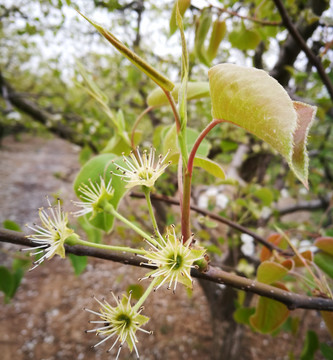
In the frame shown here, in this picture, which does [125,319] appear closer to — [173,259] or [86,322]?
[173,259]

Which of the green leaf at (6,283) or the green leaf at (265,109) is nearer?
the green leaf at (265,109)

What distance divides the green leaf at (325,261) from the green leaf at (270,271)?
0.24 metres

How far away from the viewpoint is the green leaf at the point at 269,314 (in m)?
0.62

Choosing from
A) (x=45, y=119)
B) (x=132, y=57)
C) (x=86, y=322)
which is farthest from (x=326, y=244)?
(x=86, y=322)

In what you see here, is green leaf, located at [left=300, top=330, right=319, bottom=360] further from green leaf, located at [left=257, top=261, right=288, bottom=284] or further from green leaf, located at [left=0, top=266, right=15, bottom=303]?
green leaf, located at [left=0, top=266, right=15, bottom=303]

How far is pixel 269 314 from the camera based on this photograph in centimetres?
64

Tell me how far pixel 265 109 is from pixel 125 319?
13.7 inches

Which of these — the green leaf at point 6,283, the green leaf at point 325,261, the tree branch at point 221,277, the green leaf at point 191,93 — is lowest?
the green leaf at point 6,283

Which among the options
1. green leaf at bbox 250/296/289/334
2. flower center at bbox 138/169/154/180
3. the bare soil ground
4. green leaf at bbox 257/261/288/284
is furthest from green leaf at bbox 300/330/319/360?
flower center at bbox 138/169/154/180

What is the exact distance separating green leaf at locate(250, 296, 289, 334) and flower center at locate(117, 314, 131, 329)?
38 centimetres

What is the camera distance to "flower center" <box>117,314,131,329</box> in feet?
1.27

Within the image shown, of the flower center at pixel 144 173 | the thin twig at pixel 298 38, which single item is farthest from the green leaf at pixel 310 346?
the flower center at pixel 144 173

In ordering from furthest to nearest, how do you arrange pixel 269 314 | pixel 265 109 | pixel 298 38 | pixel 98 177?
pixel 298 38 < pixel 269 314 < pixel 98 177 < pixel 265 109

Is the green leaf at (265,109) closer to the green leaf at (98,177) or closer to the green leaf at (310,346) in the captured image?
the green leaf at (98,177)
